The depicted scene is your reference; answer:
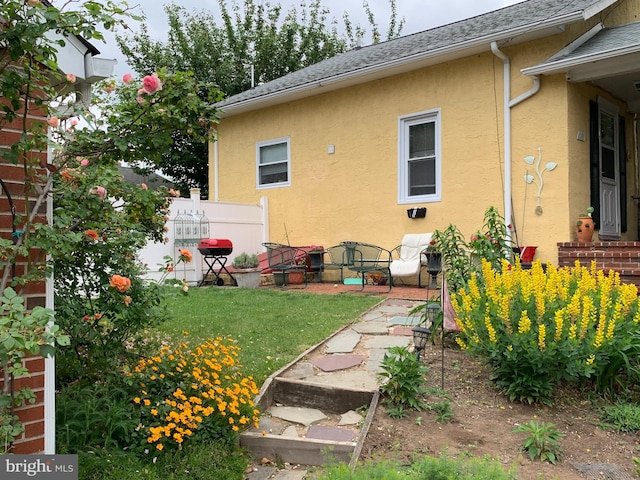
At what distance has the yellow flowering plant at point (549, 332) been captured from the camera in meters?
3.27

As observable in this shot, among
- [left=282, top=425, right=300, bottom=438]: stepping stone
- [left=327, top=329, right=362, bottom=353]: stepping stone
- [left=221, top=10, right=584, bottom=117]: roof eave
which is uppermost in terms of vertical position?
[left=221, top=10, right=584, bottom=117]: roof eave

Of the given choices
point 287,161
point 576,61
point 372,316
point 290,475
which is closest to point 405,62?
point 576,61

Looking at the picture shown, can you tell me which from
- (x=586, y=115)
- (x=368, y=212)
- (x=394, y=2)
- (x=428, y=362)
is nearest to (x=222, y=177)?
(x=368, y=212)

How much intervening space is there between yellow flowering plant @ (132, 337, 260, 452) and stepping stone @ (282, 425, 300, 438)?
0.20m

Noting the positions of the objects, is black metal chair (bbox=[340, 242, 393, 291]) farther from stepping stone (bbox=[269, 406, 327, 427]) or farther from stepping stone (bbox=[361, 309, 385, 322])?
stepping stone (bbox=[269, 406, 327, 427])

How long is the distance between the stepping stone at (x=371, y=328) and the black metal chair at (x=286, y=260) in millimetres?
3340

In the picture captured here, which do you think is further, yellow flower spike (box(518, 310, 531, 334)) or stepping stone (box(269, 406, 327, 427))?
stepping stone (box(269, 406, 327, 427))

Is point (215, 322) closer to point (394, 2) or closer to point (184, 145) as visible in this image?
point (184, 145)

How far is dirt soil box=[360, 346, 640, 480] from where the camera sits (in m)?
2.77

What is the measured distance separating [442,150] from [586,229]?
2414 mm

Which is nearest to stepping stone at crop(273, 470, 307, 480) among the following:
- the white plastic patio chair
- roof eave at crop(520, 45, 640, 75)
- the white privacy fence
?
the white plastic patio chair

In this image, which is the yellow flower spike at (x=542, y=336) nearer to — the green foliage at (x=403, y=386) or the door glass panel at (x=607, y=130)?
the green foliage at (x=403, y=386)

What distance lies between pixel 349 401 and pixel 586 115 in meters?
5.69

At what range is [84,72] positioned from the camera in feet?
8.02
